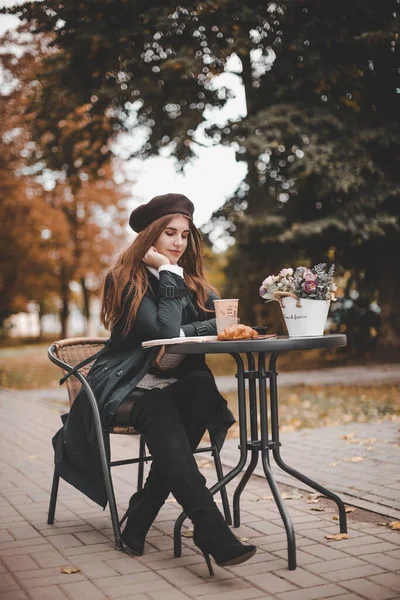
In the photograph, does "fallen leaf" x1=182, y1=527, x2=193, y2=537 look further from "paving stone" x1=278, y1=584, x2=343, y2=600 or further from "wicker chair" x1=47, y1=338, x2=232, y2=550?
"paving stone" x1=278, y1=584, x2=343, y2=600

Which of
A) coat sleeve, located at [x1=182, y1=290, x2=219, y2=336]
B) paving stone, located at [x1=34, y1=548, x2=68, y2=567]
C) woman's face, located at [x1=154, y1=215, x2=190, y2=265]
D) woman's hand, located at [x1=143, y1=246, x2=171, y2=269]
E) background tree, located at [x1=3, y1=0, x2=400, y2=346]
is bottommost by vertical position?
paving stone, located at [x1=34, y1=548, x2=68, y2=567]

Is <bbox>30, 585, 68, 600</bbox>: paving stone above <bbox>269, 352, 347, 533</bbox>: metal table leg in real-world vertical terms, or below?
below

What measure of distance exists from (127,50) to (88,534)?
11.4m

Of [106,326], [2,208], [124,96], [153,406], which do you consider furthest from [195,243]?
[2,208]

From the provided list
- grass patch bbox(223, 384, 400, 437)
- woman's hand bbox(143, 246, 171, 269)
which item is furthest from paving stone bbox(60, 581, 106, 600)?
grass patch bbox(223, 384, 400, 437)

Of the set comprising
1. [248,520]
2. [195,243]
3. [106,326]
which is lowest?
[248,520]

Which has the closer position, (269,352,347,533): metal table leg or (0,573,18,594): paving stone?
(0,573,18,594): paving stone

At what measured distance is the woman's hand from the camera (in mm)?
3969

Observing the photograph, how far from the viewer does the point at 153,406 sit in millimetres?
3607

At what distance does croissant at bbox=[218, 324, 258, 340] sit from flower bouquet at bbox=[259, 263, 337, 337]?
231 millimetres

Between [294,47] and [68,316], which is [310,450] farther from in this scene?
[68,316]

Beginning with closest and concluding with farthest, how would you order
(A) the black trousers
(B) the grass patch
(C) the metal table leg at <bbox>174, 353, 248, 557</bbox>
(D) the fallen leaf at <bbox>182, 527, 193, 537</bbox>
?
1. (A) the black trousers
2. (C) the metal table leg at <bbox>174, 353, 248, 557</bbox>
3. (D) the fallen leaf at <bbox>182, 527, 193, 537</bbox>
4. (B) the grass patch

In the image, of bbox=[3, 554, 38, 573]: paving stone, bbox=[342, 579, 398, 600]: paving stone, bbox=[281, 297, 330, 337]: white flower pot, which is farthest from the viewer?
bbox=[281, 297, 330, 337]: white flower pot

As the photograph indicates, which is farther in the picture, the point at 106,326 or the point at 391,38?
the point at 391,38
